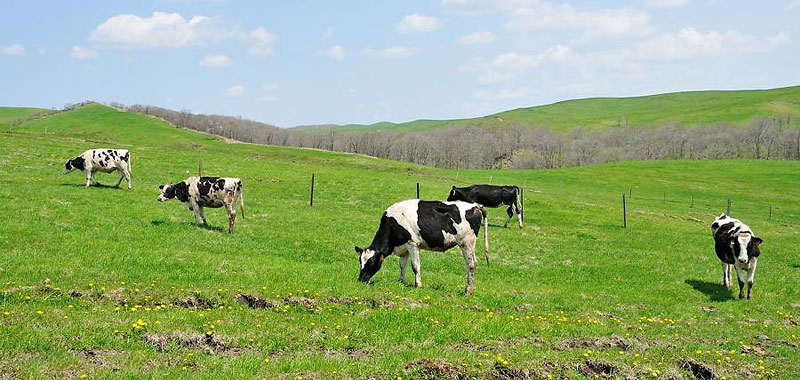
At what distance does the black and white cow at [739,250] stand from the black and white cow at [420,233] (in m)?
9.56

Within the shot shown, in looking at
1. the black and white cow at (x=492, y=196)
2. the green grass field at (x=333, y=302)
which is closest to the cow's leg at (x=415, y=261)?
the green grass field at (x=333, y=302)

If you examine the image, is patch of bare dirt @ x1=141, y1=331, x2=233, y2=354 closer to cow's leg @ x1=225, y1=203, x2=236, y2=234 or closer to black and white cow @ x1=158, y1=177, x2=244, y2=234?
cow's leg @ x1=225, y1=203, x2=236, y2=234

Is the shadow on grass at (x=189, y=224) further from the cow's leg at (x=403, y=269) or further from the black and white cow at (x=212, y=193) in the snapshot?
the cow's leg at (x=403, y=269)

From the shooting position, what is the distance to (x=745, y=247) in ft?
62.2

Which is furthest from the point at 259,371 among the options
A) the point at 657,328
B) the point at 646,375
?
the point at 657,328

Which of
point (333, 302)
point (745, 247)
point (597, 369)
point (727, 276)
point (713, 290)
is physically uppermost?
point (745, 247)

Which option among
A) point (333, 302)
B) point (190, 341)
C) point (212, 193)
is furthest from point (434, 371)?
point (212, 193)

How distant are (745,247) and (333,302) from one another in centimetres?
1413

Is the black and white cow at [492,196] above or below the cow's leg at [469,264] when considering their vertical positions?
above

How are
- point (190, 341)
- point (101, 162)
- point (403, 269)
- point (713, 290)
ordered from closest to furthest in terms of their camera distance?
point (190, 341)
point (403, 269)
point (713, 290)
point (101, 162)

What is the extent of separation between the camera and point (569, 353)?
1067 cm

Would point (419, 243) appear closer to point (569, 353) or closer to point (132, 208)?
point (569, 353)

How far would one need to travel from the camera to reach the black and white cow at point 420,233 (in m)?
15.8

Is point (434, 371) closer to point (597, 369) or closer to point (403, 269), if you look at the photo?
point (597, 369)
